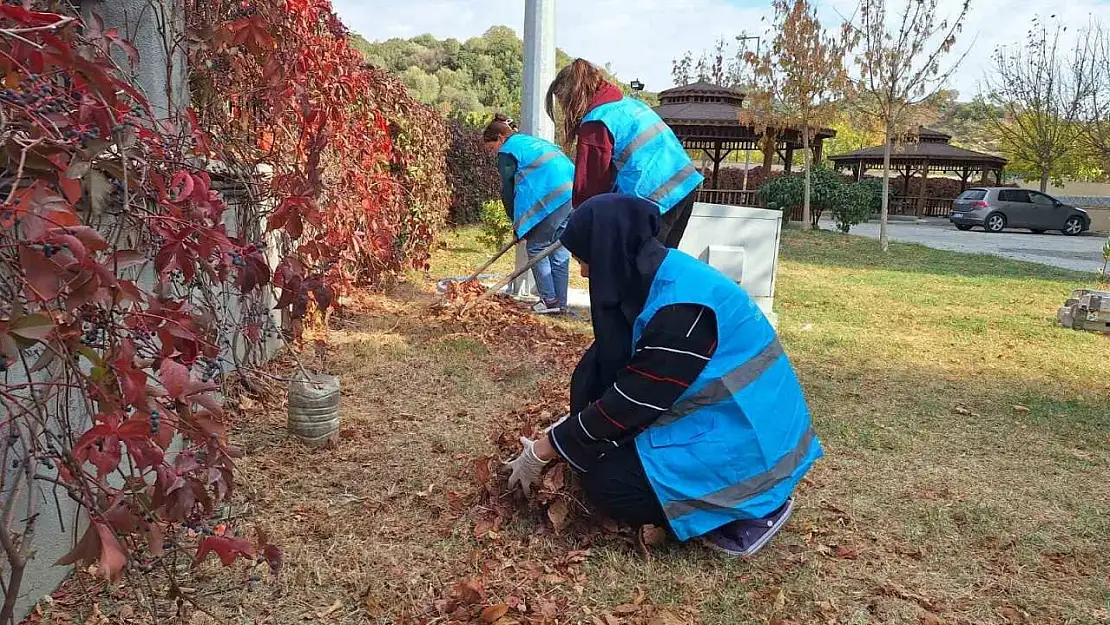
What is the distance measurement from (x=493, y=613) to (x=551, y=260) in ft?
13.4

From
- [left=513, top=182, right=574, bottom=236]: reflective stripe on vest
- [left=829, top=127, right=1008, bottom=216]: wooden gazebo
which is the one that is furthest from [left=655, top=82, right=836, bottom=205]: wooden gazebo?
[left=513, top=182, right=574, bottom=236]: reflective stripe on vest

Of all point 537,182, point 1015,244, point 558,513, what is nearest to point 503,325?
point 537,182

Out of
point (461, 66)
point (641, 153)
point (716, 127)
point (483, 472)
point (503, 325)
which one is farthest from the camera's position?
point (461, 66)

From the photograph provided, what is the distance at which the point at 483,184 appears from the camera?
14133 mm

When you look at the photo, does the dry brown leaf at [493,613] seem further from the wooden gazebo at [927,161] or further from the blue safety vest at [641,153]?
the wooden gazebo at [927,161]

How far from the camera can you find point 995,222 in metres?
22.5

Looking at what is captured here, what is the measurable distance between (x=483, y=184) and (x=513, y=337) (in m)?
8.94

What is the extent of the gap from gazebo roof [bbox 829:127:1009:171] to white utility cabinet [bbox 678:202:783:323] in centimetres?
2312

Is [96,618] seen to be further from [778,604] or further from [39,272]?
[778,604]

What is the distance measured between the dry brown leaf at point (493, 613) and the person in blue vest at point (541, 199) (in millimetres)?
3892

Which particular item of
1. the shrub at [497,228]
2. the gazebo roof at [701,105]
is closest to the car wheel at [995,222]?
the gazebo roof at [701,105]

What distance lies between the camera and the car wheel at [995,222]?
22469mm

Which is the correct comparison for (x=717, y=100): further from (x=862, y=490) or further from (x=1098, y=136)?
(x=862, y=490)

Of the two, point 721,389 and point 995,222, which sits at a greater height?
point 721,389
